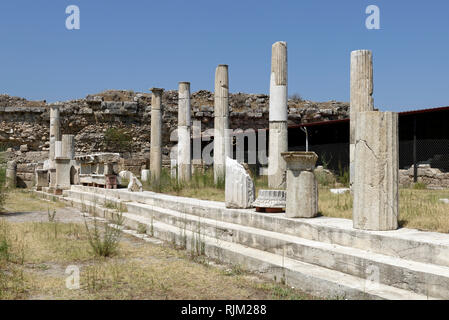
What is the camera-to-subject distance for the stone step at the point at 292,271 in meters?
4.12

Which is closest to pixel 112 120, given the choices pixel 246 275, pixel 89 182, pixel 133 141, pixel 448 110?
pixel 133 141

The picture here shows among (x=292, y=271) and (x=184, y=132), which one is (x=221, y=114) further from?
(x=292, y=271)

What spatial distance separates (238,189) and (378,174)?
2.97 meters

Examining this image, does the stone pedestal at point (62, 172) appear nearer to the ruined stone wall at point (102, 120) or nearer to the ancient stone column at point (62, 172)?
the ancient stone column at point (62, 172)

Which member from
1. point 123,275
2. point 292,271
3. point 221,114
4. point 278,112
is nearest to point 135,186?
point 278,112

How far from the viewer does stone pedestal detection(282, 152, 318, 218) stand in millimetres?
6379

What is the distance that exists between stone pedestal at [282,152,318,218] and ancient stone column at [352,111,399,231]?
1.01m

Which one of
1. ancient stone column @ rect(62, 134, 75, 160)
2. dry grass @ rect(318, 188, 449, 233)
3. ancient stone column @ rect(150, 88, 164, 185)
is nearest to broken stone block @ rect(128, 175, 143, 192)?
ancient stone column @ rect(150, 88, 164, 185)

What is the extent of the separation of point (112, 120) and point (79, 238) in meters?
21.8

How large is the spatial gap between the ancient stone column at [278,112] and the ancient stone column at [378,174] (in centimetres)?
632

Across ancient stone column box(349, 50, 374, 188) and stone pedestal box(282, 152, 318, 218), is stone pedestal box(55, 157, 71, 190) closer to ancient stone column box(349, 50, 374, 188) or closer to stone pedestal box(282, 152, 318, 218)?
ancient stone column box(349, 50, 374, 188)

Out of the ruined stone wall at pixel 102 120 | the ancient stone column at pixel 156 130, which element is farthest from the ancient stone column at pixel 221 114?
the ruined stone wall at pixel 102 120
